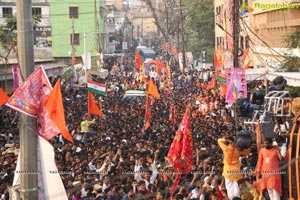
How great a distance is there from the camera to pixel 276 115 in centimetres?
873

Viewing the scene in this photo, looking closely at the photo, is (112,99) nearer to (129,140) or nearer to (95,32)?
(129,140)

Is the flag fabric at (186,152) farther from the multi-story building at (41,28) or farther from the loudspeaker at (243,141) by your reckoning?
the multi-story building at (41,28)

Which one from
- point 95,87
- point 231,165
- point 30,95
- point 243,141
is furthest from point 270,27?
point 30,95

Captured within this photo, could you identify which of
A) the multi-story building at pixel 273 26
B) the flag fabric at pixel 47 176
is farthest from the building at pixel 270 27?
the flag fabric at pixel 47 176

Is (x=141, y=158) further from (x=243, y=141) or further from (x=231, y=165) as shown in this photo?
(x=243, y=141)

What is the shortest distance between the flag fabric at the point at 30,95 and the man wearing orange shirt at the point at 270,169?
9.43 ft

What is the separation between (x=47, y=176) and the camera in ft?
26.9

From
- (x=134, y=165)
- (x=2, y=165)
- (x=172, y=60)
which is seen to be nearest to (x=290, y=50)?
(x=134, y=165)

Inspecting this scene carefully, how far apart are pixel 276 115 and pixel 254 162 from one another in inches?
54.9

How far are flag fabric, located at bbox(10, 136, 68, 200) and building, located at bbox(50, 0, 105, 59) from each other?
48.5 m

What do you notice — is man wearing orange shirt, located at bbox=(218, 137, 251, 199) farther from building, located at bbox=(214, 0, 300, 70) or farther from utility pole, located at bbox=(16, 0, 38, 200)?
building, located at bbox=(214, 0, 300, 70)

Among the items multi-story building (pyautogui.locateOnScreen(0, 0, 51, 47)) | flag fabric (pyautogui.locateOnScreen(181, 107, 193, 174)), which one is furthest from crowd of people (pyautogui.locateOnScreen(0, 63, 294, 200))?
multi-story building (pyautogui.locateOnScreen(0, 0, 51, 47))

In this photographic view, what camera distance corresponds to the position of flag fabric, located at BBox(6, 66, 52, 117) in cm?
→ 791

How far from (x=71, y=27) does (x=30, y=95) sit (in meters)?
49.8
